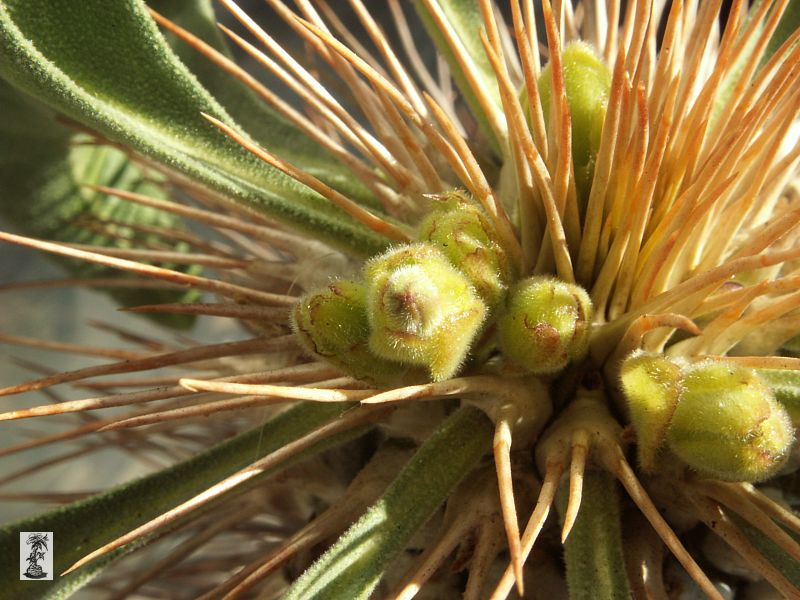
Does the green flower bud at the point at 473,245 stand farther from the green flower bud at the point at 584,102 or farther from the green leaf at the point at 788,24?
the green leaf at the point at 788,24

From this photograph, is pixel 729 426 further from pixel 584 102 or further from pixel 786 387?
pixel 584 102

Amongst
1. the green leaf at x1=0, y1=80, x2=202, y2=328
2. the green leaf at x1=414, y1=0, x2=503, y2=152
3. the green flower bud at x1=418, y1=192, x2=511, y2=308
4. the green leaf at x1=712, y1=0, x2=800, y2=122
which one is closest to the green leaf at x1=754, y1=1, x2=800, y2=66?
the green leaf at x1=712, y1=0, x2=800, y2=122

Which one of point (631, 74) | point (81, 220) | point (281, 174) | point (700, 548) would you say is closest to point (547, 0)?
point (631, 74)

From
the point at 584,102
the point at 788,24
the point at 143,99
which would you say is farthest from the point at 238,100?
the point at 788,24

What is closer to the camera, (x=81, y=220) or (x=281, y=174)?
(x=281, y=174)

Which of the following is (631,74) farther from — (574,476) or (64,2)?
(64,2)
